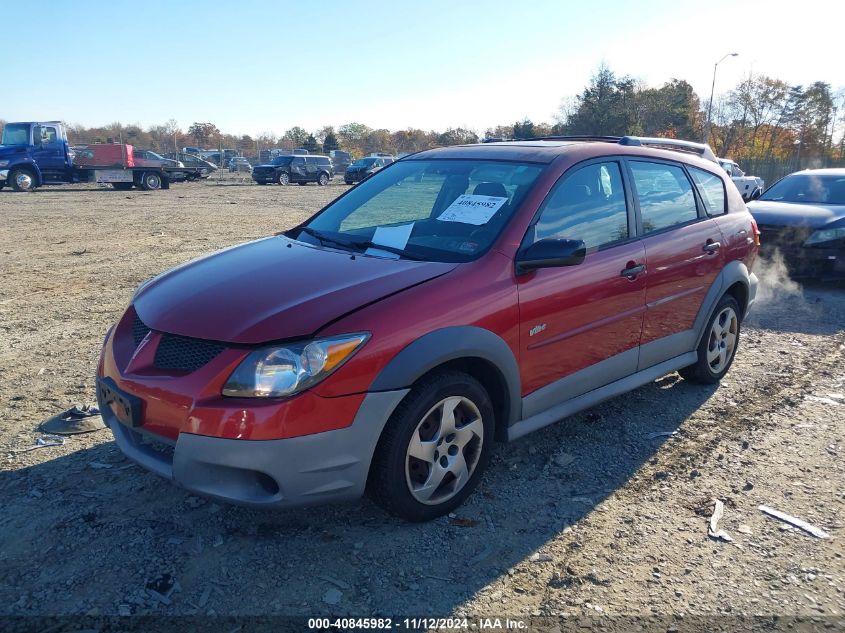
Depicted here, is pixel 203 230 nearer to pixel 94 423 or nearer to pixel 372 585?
pixel 94 423

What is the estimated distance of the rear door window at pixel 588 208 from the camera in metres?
3.74

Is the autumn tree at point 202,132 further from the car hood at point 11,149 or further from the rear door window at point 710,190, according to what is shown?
the rear door window at point 710,190

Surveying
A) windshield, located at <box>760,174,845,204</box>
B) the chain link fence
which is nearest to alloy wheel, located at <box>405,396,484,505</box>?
windshield, located at <box>760,174,845,204</box>

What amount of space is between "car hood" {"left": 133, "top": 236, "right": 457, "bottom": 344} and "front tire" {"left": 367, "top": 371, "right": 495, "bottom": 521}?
0.52 metres

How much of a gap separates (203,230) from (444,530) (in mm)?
11927

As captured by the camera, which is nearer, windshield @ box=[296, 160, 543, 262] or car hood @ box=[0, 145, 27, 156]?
windshield @ box=[296, 160, 543, 262]

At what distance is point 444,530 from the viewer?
10.5 ft

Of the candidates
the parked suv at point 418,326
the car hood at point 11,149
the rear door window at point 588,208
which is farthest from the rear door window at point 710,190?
the car hood at point 11,149

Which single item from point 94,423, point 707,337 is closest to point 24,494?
point 94,423

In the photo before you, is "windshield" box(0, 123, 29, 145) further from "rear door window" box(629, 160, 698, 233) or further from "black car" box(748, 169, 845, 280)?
"rear door window" box(629, 160, 698, 233)

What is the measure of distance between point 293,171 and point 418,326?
34527 mm

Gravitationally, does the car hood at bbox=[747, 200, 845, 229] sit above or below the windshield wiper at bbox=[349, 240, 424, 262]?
above

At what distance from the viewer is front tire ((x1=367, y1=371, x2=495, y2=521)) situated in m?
2.99

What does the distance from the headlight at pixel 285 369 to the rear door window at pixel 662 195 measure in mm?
2434
